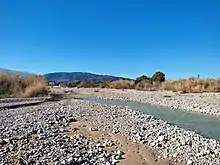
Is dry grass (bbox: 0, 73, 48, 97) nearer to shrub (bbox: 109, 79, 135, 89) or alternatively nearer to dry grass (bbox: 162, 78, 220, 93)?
dry grass (bbox: 162, 78, 220, 93)

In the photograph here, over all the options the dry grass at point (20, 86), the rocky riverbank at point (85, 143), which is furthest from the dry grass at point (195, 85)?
the rocky riverbank at point (85, 143)

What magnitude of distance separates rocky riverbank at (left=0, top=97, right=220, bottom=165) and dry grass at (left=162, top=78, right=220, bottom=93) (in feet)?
85.7

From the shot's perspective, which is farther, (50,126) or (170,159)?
(50,126)

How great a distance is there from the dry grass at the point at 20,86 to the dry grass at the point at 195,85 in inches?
655

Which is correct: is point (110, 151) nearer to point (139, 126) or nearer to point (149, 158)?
point (149, 158)

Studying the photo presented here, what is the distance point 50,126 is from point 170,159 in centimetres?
518

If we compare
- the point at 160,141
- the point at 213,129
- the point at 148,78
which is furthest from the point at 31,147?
the point at 148,78

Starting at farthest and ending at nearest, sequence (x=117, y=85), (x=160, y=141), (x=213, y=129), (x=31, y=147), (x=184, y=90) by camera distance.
Result: (x=117, y=85)
(x=184, y=90)
(x=213, y=129)
(x=160, y=141)
(x=31, y=147)

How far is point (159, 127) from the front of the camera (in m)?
14.1

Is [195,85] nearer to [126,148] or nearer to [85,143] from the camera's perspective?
[126,148]

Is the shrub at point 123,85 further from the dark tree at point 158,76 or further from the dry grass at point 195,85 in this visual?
the dry grass at point 195,85

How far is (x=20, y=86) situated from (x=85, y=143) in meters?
22.4

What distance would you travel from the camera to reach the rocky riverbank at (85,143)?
9000 mm

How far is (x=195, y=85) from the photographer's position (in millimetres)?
41469
